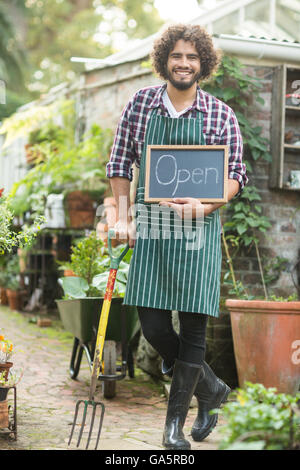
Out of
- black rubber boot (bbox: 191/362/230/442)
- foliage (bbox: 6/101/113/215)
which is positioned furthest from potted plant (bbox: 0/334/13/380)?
foliage (bbox: 6/101/113/215)

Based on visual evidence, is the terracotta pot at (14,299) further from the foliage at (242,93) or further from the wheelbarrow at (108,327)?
the foliage at (242,93)

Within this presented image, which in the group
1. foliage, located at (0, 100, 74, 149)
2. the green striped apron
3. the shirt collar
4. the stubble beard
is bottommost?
the green striped apron

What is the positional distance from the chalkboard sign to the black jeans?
54 centimetres

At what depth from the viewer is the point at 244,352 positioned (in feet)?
13.2

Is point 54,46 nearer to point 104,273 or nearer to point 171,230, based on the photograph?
point 104,273

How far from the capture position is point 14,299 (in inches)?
305

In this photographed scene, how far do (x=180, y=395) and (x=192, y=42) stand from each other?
1.62 metres

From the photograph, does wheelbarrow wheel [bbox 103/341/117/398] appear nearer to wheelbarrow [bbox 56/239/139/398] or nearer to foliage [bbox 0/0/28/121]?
wheelbarrow [bbox 56/239/139/398]

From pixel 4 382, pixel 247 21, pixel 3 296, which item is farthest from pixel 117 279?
pixel 3 296

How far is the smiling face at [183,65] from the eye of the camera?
2832 millimetres

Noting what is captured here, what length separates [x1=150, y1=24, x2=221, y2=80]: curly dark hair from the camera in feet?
9.46

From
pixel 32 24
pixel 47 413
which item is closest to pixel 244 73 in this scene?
pixel 47 413

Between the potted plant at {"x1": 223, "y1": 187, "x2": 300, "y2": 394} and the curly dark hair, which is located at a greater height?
the curly dark hair

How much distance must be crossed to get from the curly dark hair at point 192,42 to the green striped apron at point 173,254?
0.98 ft
